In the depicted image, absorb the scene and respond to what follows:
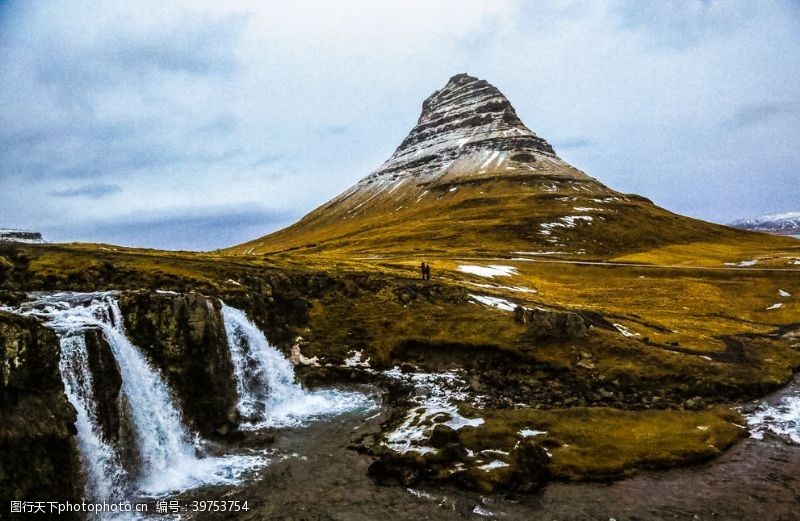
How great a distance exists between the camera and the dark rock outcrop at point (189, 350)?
37.2 meters

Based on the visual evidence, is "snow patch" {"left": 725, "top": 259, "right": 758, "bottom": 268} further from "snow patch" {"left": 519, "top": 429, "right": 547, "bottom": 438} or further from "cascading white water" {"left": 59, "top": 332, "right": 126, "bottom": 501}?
"cascading white water" {"left": 59, "top": 332, "right": 126, "bottom": 501}

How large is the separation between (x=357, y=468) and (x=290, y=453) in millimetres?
5449

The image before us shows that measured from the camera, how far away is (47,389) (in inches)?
1069

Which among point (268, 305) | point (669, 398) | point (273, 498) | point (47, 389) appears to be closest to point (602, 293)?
point (669, 398)

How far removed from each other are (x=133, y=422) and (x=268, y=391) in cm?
1358

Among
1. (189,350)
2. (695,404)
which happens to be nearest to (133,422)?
(189,350)

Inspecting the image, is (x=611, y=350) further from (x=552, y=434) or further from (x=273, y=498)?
(x=273, y=498)

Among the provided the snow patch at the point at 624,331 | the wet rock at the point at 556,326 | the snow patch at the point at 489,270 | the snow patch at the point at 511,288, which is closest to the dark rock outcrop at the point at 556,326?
the wet rock at the point at 556,326

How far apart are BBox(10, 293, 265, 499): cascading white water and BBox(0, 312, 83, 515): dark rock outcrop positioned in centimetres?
158

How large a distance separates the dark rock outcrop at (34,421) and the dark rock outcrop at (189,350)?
31.9ft

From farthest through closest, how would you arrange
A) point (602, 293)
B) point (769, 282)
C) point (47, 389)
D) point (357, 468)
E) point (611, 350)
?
point (769, 282) < point (602, 293) < point (611, 350) < point (357, 468) < point (47, 389)

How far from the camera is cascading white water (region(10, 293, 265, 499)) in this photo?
2853 centimetres

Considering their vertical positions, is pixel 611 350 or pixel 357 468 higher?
pixel 611 350

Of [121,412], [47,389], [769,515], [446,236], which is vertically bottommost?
[769,515]
